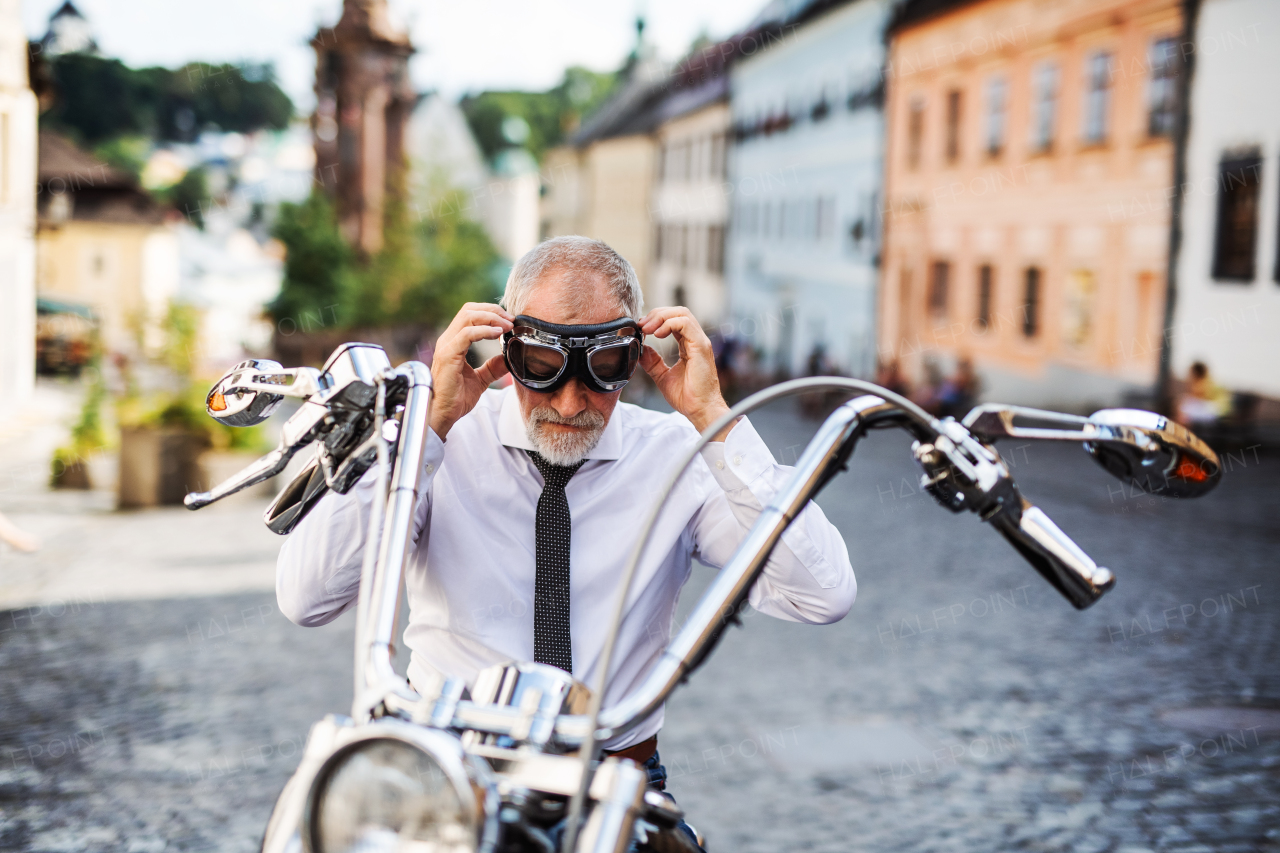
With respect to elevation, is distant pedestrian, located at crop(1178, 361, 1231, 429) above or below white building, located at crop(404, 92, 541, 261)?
below

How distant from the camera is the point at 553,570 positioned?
2.53 m

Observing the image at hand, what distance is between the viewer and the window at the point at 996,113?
26719 mm

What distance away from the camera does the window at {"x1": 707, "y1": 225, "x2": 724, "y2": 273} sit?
49000 millimetres

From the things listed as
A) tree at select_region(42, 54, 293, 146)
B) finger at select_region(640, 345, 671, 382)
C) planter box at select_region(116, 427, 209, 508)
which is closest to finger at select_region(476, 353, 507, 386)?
finger at select_region(640, 345, 671, 382)

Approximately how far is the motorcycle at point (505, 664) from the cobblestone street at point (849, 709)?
373 centimetres

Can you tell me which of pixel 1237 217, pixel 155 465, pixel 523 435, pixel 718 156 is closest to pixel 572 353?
pixel 523 435

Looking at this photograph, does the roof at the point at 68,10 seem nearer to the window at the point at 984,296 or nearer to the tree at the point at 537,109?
the window at the point at 984,296

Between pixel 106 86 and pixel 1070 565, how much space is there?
66.0 metres

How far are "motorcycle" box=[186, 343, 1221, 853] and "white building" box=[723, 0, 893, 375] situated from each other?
95.5 ft

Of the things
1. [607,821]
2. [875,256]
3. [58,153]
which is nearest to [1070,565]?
[607,821]

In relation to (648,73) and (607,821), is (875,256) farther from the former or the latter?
(648,73)

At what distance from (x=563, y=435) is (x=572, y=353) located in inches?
14.9

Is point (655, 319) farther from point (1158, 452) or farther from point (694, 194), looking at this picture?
point (694, 194)

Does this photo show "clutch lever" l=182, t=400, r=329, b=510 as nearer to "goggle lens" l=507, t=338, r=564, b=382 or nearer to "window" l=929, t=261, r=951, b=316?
"goggle lens" l=507, t=338, r=564, b=382
